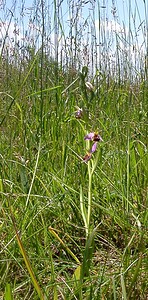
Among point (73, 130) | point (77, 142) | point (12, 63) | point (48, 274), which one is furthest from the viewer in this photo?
point (12, 63)

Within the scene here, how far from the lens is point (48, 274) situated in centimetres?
86

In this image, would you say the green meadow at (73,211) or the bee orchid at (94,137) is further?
the bee orchid at (94,137)

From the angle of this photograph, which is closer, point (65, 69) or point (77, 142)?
point (77, 142)

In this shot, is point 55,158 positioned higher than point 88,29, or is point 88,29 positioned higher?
point 88,29

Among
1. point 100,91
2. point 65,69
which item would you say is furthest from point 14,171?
point 65,69

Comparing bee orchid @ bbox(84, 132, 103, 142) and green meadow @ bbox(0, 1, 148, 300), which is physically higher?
bee orchid @ bbox(84, 132, 103, 142)

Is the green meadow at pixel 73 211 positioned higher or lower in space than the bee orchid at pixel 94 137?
lower

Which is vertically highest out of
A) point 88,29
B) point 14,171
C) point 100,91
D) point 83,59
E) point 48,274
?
point 88,29

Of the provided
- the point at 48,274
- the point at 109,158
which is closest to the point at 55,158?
the point at 109,158

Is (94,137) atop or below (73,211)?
atop

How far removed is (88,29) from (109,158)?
3.73ft

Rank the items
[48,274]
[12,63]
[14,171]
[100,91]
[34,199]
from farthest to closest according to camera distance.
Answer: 1. [12,63]
2. [100,91]
3. [14,171]
4. [34,199]
5. [48,274]

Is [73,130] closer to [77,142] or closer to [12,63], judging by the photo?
[77,142]

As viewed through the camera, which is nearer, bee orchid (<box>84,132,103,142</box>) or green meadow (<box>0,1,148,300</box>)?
green meadow (<box>0,1,148,300</box>)
